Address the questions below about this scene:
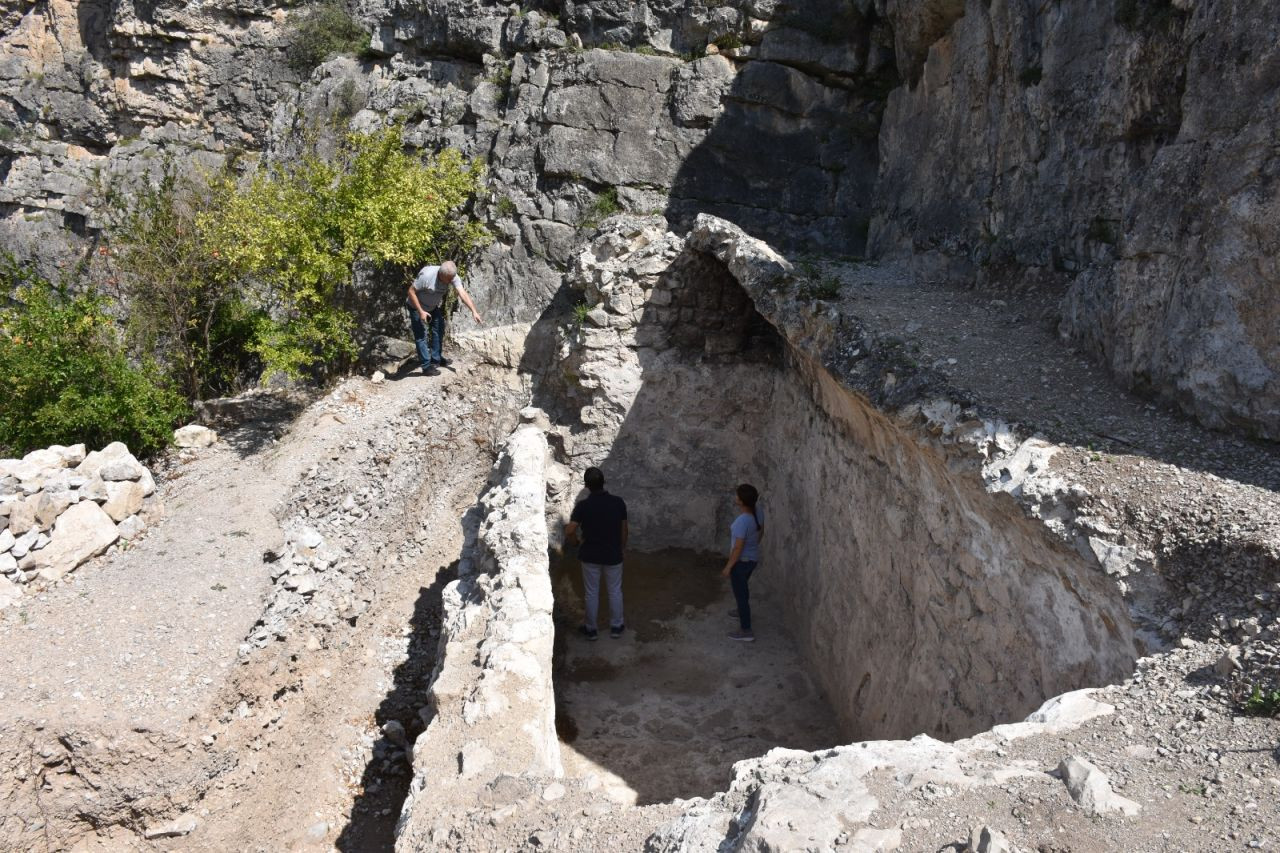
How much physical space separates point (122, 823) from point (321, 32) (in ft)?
53.9

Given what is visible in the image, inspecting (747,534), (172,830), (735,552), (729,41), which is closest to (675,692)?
(735,552)

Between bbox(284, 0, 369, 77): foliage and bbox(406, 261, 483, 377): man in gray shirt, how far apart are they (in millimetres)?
7812

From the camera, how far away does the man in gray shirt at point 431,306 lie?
35.7 ft

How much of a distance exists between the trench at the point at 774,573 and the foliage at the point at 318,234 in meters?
2.52

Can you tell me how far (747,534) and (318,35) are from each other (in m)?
15.8

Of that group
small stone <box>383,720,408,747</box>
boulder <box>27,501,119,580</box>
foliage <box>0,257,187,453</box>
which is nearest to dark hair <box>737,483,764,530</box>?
small stone <box>383,720,408,747</box>

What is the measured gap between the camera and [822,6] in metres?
13.2

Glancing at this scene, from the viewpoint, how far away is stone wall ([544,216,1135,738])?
478cm

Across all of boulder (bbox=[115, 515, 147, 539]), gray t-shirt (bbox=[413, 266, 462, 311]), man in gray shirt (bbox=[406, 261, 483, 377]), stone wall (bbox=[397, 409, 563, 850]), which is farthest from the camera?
gray t-shirt (bbox=[413, 266, 462, 311])

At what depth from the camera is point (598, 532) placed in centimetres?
815

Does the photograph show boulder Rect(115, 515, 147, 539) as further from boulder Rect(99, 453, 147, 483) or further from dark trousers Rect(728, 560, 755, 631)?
dark trousers Rect(728, 560, 755, 631)

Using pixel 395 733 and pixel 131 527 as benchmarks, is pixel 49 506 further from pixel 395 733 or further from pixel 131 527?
pixel 395 733

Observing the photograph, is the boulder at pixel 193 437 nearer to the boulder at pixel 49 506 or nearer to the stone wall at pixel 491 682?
the boulder at pixel 49 506

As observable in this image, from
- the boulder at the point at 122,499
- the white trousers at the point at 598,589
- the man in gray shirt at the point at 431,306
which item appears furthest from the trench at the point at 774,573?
the boulder at the point at 122,499
